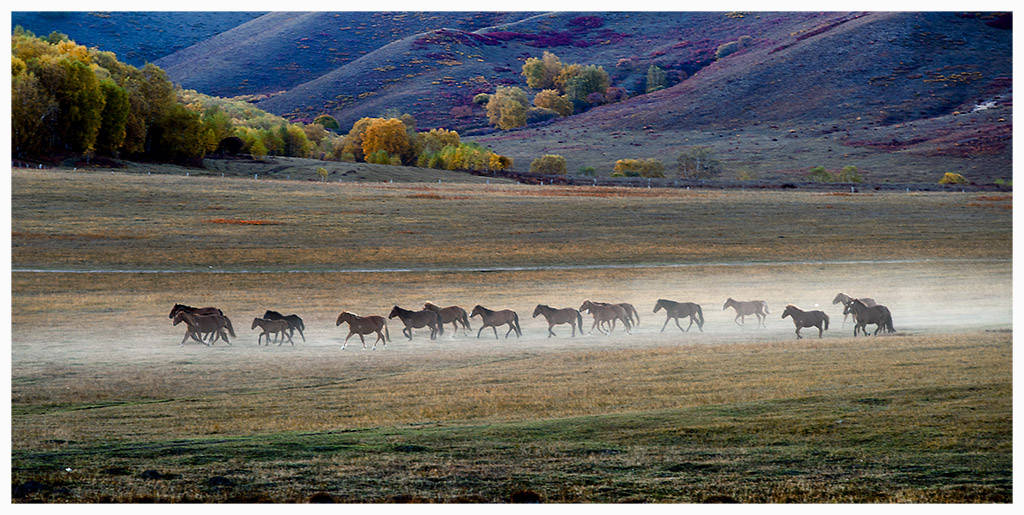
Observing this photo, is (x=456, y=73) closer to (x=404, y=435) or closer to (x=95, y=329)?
(x=95, y=329)

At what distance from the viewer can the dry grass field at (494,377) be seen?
374 inches

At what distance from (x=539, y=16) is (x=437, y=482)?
19791cm

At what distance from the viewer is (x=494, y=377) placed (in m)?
15.6

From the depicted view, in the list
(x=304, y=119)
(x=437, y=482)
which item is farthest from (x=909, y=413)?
(x=304, y=119)

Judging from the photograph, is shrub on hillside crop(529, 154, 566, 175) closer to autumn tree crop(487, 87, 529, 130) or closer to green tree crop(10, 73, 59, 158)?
autumn tree crop(487, 87, 529, 130)

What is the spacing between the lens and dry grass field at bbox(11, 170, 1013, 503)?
9.51m

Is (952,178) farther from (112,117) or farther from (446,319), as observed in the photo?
(446,319)

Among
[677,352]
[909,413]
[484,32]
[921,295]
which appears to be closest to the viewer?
[909,413]

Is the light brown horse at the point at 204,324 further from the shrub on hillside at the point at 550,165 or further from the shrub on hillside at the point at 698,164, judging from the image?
the shrub on hillside at the point at 698,164

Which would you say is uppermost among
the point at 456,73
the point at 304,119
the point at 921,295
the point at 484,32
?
the point at 484,32

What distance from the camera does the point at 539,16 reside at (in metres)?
199

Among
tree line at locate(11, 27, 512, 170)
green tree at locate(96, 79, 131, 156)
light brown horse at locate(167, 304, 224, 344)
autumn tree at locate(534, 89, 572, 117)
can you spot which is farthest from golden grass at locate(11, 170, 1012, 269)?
autumn tree at locate(534, 89, 572, 117)

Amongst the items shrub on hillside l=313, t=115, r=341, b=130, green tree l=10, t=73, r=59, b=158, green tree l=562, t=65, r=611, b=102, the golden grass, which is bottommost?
Answer: the golden grass

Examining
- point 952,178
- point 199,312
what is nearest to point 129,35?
point 952,178
